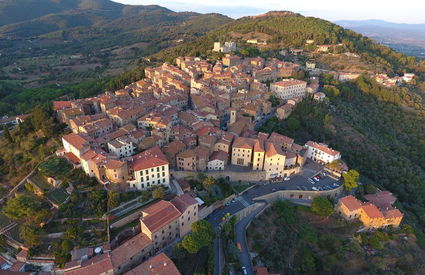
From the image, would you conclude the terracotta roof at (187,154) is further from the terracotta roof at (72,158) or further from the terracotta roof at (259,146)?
the terracotta roof at (72,158)

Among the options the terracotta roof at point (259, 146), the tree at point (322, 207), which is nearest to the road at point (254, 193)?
the tree at point (322, 207)

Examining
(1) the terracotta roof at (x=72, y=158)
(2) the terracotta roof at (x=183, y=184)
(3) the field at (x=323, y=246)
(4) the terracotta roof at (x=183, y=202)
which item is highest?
(1) the terracotta roof at (x=72, y=158)

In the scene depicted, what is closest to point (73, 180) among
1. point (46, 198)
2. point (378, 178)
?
point (46, 198)

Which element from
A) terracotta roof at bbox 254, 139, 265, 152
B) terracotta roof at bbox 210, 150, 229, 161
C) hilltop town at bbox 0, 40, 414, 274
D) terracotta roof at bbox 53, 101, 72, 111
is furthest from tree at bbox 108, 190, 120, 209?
terracotta roof at bbox 53, 101, 72, 111

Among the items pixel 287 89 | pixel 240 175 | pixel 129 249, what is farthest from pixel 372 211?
pixel 287 89

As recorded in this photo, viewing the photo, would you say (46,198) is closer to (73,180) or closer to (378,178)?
(73,180)

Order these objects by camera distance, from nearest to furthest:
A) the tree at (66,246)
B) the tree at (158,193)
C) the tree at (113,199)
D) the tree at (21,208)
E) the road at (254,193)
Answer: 1. the tree at (66,246)
2. the tree at (21,208)
3. the road at (254,193)
4. the tree at (113,199)
5. the tree at (158,193)

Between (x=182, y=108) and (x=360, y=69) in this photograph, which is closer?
(x=182, y=108)
